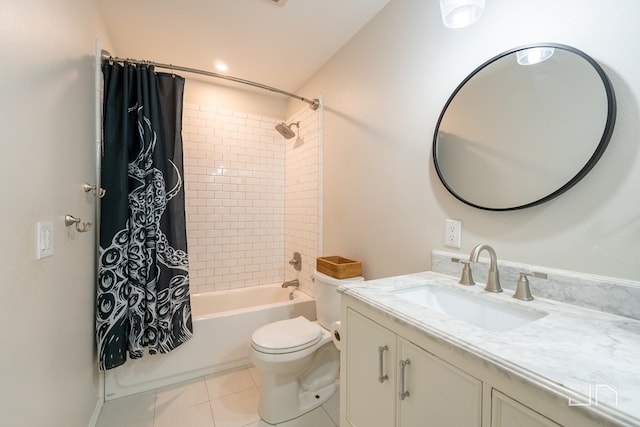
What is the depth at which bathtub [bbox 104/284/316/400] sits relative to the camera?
1.78 m

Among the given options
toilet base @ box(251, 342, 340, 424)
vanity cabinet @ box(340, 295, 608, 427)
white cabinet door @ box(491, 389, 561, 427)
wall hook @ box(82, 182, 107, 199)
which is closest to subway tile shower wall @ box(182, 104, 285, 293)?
wall hook @ box(82, 182, 107, 199)

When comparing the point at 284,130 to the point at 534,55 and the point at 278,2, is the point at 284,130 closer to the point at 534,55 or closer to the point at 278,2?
the point at 278,2

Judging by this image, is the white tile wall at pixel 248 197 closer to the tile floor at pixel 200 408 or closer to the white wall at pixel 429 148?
the white wall at pixel 429 148

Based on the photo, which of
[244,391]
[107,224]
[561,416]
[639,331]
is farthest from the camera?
[244,391]

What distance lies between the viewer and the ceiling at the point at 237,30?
161cm

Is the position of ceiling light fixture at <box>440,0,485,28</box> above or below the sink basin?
above

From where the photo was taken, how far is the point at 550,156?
0.92m

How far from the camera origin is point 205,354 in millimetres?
1991

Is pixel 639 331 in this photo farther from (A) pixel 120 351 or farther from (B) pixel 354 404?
(A) pixel 120 351

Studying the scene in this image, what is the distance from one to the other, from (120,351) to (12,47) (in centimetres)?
161

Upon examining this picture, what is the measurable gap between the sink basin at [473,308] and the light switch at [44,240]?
1294 millimetres

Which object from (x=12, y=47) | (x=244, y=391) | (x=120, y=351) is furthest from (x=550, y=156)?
(x=120, y=351)

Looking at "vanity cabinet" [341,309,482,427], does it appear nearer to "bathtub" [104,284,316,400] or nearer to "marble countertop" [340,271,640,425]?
"marble countertop" [340,271,640,425]

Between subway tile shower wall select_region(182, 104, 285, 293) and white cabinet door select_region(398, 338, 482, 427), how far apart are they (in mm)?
2261
